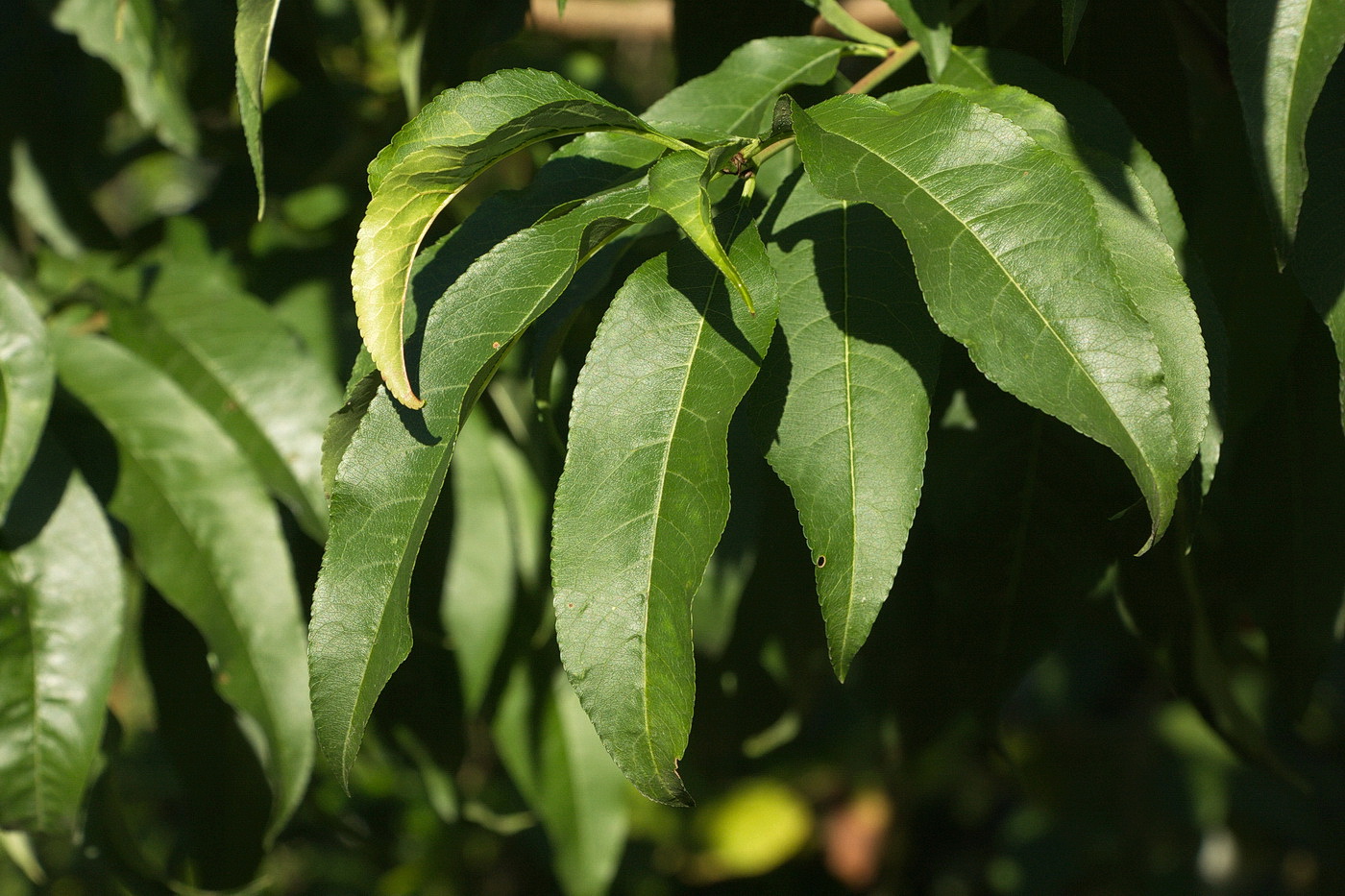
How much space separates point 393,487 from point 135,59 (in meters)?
0.77

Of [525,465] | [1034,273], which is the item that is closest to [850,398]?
[1034,273]

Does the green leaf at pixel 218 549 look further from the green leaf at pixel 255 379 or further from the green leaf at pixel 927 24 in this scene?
the green leaf at pixel 927 24

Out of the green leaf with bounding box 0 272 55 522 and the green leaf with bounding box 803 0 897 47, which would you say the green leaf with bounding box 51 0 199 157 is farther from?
the green leaf with bounding box 803 0 897 47

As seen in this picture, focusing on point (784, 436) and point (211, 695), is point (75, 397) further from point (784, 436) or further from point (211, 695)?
point (784, 436)

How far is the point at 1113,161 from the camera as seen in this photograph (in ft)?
1.94

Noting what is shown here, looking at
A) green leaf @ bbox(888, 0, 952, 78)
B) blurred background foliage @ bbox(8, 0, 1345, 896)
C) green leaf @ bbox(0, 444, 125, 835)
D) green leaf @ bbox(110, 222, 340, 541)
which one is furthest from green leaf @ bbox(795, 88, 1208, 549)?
green leaf @ bbox(0, 444, 125, 835)

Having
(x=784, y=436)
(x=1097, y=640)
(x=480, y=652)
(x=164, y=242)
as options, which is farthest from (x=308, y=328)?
(x=1097, y=640)

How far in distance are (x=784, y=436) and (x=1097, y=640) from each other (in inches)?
76.6

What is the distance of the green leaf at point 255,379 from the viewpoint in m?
0.93

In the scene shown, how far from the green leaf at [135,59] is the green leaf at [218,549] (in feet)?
1.01

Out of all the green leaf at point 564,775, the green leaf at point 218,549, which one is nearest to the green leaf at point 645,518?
the green leaf at point 218,549

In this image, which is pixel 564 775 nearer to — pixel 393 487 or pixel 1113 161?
pixel 393 487

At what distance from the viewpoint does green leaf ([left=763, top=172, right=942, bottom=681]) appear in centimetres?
55

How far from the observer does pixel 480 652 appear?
3.63ft
